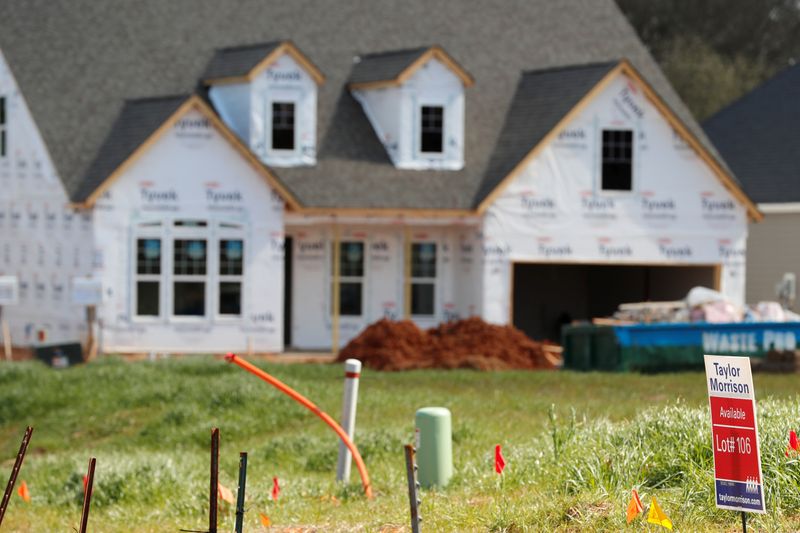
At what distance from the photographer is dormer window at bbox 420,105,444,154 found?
32250 mm

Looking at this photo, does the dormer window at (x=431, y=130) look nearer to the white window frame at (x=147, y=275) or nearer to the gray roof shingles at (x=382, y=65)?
the gray roof shingles at (x=382, y=65)

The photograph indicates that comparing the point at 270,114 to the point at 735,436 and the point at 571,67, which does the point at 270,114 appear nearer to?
the point at 571,67

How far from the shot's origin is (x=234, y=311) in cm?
2977

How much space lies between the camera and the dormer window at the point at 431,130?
32.2m

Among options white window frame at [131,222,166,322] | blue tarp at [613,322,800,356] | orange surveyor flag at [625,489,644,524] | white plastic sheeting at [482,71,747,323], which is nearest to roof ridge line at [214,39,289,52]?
white window frame at [131,222,166,322]

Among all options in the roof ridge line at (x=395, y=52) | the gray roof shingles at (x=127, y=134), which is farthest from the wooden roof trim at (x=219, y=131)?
the roof ridge line at (x=395, y=52)

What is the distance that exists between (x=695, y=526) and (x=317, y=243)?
22.2 meters

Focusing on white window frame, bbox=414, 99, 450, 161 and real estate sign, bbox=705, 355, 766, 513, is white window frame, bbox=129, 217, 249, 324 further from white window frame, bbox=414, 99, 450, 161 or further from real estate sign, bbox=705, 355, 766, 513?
real estate sign, bbox=705, 355, 766, 513

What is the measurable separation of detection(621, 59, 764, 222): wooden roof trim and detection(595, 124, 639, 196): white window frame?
749 mm

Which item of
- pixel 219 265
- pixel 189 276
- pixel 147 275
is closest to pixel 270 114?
pixel 219 265

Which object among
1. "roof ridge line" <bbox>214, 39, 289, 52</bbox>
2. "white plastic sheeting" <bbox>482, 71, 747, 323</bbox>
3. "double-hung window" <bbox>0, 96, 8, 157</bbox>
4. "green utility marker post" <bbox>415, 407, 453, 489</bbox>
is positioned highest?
"roof ridge line" <bbox>214, 39, 289, 52</bbox>

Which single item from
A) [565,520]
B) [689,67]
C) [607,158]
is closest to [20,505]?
[565,520]

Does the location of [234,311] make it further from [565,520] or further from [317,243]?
[565,520]

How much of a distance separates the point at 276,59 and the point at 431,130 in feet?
12.4
